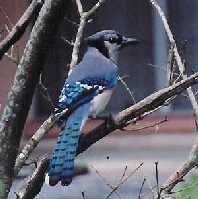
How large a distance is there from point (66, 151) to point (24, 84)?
0.34 meters

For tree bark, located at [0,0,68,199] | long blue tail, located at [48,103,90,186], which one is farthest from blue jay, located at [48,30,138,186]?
tree bark, located at [0,0,68,199]

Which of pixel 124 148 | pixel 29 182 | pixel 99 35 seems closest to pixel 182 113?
pixel 124 148

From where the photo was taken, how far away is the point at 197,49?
19.2 feet

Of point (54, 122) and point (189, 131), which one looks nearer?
point (54, 122)

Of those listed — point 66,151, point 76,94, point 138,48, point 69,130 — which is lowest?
point 66,151

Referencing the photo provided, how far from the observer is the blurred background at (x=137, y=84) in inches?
227

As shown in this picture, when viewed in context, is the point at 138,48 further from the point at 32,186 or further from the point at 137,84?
the point at 32,186

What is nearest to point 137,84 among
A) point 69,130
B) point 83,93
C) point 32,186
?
point 83,93

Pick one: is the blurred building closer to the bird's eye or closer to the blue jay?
the blue jay

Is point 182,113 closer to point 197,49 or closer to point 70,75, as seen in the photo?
point 197,49

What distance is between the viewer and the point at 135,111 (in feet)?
6.49

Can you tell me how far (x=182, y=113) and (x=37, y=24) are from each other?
4.21 metres

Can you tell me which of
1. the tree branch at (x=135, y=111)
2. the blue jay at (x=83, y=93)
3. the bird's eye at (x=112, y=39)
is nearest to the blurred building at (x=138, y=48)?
the blue jay at (x=83, y=93)

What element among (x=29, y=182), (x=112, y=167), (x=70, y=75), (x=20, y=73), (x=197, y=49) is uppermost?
(x=197, y=49)
